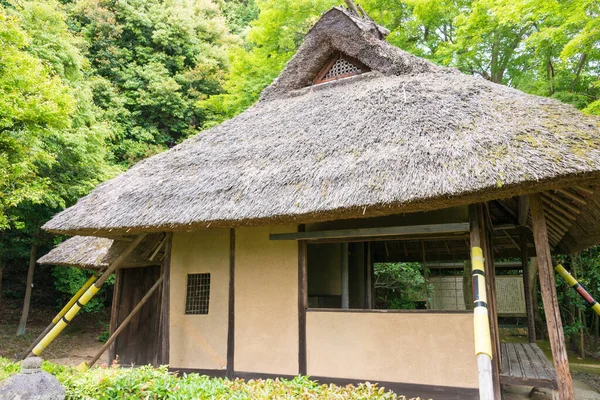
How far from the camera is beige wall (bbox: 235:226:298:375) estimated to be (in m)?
5.16

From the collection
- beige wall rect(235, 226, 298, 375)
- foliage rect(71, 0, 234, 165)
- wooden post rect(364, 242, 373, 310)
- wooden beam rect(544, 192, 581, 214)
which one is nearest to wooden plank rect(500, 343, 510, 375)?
wooden beam rect(544, 192, 581, 214)

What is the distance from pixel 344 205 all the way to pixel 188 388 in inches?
81.8

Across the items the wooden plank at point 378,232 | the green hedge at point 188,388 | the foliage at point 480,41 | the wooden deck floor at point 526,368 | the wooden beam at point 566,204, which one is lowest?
the wooden deck floor at point 526,368

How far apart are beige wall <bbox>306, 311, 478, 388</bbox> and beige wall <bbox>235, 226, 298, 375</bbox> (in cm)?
32

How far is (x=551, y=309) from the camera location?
12.5 ft

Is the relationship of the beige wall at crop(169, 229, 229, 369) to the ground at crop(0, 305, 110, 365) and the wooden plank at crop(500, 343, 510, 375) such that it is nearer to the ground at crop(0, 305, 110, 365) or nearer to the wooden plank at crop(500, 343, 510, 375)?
the wooden plank at crop(500, 343, 510, 375)

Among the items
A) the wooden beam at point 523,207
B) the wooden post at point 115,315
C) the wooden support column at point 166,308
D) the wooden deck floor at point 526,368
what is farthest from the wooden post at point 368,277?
the wooden post at point 115,315

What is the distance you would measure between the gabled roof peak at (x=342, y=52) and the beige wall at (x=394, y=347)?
13.4 feet

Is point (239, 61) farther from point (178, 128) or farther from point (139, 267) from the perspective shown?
point (139, 267)

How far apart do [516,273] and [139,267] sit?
34.1 feet

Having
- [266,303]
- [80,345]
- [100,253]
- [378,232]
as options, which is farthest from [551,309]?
[80,345]

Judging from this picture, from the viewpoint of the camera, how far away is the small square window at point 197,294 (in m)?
6.02

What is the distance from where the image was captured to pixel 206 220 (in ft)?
15.6

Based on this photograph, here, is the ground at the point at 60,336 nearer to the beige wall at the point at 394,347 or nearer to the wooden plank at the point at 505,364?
the beige wall at the point at 394,347
